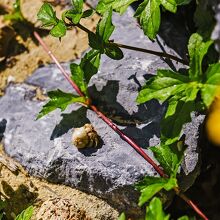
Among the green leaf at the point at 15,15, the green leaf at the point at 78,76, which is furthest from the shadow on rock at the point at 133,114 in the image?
the green leaf at the point at 15,15

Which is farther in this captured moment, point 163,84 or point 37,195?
point 37,195

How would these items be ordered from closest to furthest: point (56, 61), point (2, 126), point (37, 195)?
1. point (37, 195)
2. point (2, 126)
3. point (56, 61)

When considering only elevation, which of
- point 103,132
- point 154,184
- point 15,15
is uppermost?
point 15,15

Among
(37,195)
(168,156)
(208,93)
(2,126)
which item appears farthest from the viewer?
(2,126)

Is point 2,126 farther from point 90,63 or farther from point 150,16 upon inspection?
point 150,16

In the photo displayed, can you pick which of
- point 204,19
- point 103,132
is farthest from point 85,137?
point 204,19

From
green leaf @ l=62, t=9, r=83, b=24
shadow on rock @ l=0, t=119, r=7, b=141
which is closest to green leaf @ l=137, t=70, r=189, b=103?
green leaf @ l=62, t=9, r=83, b=24

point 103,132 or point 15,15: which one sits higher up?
point 15,15
